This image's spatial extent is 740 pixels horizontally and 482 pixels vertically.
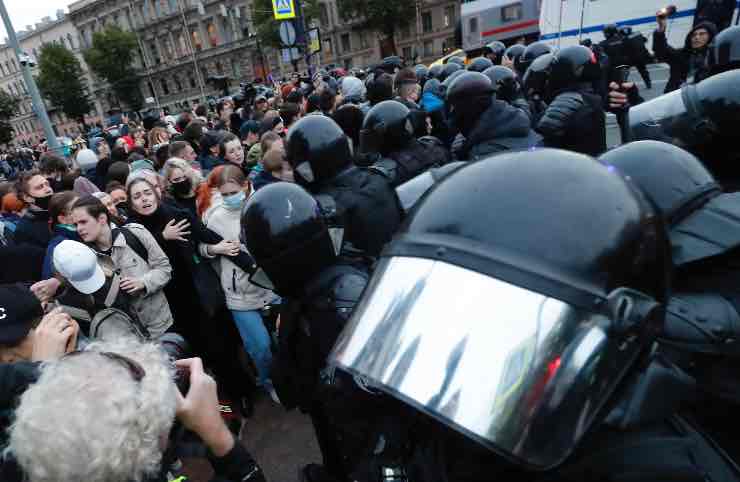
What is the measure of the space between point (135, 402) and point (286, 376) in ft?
3.07

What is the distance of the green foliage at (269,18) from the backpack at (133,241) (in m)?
47.3

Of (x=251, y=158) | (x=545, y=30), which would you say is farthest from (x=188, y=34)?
(x=251, y=158)

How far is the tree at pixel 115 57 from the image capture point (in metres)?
52.9

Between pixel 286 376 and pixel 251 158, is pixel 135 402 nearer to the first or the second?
pixel 286 376

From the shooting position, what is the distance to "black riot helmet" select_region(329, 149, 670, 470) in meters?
0.73

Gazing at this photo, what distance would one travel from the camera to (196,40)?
58.3 metres

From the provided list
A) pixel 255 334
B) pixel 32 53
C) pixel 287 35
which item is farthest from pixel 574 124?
pixel 32 53

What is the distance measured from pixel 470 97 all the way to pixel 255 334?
93.7 inches

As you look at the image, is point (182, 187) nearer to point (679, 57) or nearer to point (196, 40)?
point (679, 57)

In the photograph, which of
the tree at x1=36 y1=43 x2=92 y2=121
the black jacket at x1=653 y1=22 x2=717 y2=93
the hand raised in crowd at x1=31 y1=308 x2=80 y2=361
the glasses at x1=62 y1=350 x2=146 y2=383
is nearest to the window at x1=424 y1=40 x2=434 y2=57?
the tree at x1=36 y1=43 x2=92 y2=121

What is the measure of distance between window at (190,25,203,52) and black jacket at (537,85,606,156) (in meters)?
64.9

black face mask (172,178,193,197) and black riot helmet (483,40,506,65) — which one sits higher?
black riot helmet (483,40,506,65)

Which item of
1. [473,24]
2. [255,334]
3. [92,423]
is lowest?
[255,334]

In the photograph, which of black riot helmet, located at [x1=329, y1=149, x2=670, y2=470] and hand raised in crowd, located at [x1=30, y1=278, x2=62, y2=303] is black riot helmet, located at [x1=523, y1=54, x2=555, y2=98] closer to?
black riot helmet, located at [x1=329, y1=149, x2=670, y2=470]
